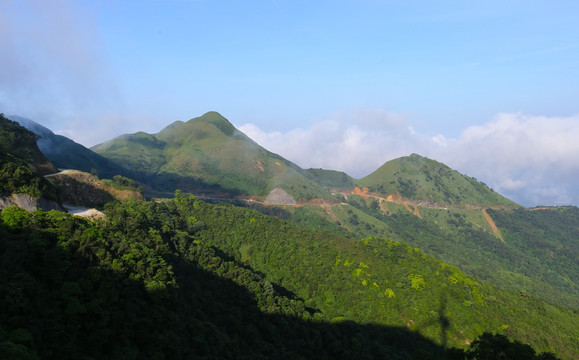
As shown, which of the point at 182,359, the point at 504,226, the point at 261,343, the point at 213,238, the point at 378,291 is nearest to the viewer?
the point at 182,359

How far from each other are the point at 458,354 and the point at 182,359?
21.2 meters

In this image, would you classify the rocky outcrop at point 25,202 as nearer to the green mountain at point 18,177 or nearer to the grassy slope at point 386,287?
the green mountain at point 18,177

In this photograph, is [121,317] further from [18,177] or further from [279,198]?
[279,198]

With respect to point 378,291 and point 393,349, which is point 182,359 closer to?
point 393,349

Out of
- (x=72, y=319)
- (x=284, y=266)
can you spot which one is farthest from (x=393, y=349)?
(x=72, y=319)

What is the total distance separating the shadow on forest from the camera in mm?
20625

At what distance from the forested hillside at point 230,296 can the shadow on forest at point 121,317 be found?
0.11m

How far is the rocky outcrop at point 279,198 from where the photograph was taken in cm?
16100

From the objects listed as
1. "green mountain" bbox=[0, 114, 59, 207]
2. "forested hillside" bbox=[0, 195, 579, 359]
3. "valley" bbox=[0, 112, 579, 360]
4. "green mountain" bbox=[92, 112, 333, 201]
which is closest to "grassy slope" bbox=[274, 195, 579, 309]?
"valley" bbox=[0, 112, 579, 360]

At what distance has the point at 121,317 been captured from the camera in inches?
1008

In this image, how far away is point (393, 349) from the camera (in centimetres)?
4759

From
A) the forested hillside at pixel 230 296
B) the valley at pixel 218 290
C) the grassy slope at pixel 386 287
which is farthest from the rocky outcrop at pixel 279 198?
the grassy slope at pixel 386 287

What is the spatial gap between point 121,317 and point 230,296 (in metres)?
21.4

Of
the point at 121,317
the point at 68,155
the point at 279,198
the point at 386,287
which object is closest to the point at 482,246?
the point at 279,198
